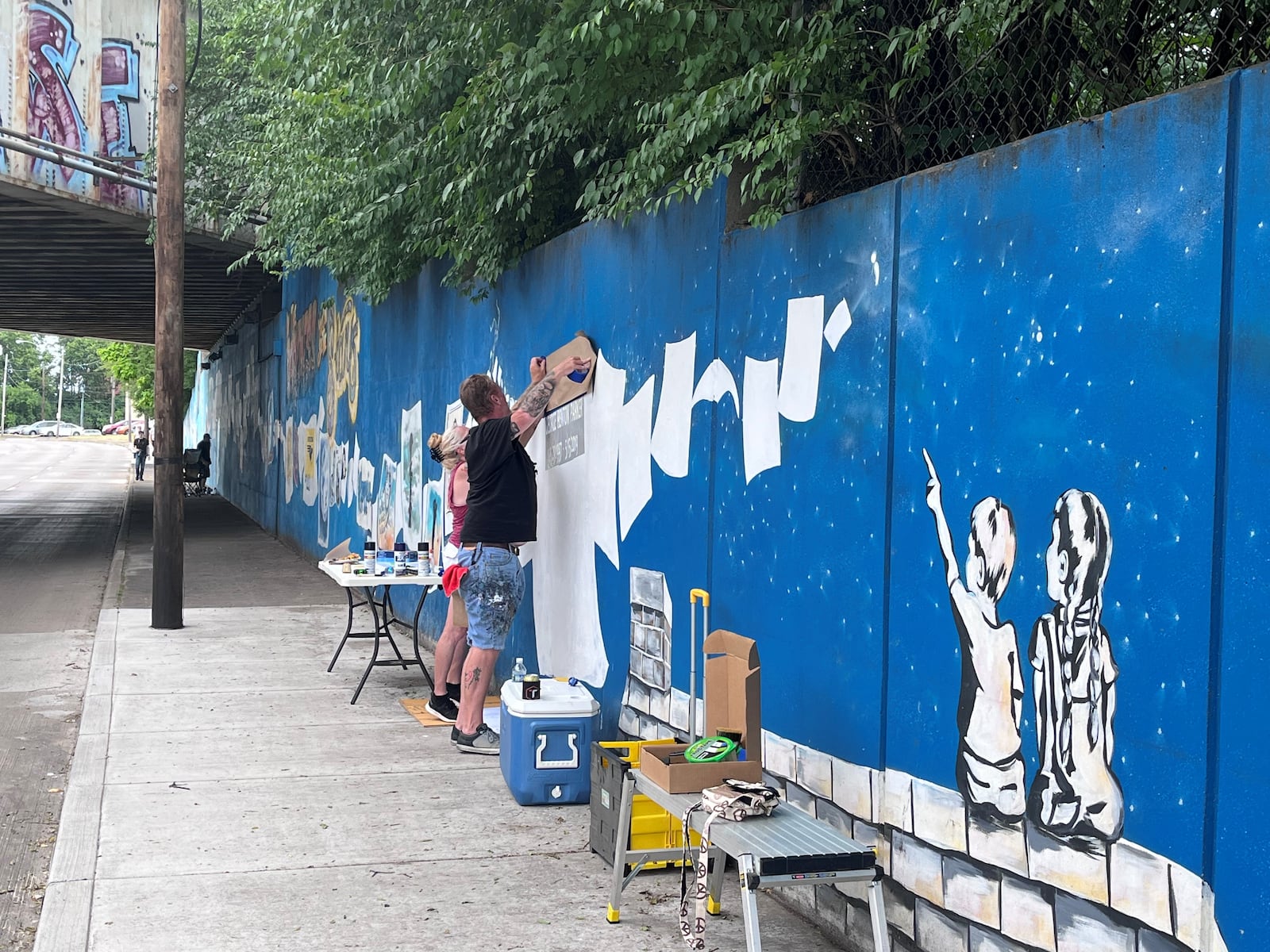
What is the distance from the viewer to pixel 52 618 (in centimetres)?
1262

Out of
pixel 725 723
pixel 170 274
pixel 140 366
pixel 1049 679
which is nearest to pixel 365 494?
pixel 170 274

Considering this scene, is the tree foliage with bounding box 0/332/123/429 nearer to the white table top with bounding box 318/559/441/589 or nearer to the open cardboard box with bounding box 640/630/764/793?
the white table top with bounding box 318/559/441/589

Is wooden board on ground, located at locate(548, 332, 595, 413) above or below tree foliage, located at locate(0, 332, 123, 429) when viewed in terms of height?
below

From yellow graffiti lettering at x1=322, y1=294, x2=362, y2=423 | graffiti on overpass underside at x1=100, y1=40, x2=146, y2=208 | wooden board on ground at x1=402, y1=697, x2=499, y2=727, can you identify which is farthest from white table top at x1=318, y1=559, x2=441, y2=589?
graffiti on overpass underside at x1=100, y1=40, x2=146, y2=208

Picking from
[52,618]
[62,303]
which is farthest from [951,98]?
[62,303]

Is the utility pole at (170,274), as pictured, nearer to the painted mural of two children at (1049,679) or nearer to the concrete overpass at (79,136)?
the concrete overpass at (79,136)

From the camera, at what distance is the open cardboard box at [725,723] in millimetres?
4309

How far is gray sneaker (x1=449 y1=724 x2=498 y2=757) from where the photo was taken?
7.24 meters

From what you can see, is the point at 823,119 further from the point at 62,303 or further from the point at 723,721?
the point at 62,303

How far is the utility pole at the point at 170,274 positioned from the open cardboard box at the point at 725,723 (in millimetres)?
8229

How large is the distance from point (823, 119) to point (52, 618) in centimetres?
1045

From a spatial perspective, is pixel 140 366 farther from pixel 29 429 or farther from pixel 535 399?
pixel 29 429

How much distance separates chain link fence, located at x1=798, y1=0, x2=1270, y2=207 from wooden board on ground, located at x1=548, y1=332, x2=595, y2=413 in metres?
2.27

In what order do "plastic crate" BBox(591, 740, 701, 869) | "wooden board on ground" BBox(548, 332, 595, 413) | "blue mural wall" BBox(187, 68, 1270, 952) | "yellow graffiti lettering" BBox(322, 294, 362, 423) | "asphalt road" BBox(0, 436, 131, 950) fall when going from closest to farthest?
"blue mural wall" BBox(187, 68, 1270, 952) → "plastic crate" BBox(591, 740, 701, 869) → "asphalt road" BBox(0, 436, 131, 950) → "wooden board on ground" BBox(548, 332, 595, 413) → "yellow graffiti lettering" BBox(322, 294, 362, 423)
